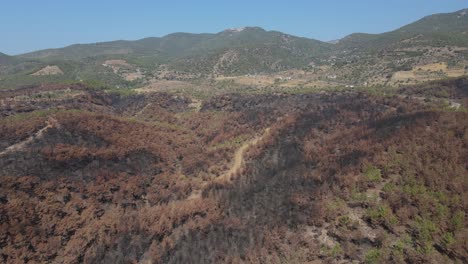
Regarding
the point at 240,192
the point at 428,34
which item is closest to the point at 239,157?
the point at 240,192

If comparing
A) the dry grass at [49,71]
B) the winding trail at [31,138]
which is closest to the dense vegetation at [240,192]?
the winding trail at [31,138]

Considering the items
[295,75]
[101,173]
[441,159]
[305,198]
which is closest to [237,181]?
[305,198]

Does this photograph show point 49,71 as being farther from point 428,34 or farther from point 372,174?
point 428,34

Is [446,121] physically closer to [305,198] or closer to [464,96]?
[305,198]

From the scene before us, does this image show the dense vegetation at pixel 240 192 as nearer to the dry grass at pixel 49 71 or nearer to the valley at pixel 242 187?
the valley at pixel 242 187

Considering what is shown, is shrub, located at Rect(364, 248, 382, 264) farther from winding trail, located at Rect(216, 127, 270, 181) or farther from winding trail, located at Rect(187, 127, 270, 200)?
winding trail, located at Rect(216, 127, 270, 181)

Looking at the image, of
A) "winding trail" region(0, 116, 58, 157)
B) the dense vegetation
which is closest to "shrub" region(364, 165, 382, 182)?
the dense vegetation

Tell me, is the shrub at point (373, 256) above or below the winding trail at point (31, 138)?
below

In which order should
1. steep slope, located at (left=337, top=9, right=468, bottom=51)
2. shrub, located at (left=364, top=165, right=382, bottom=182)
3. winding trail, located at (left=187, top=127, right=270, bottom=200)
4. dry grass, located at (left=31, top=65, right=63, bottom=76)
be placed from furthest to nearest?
dry grass, located at (left=31, top=65, right=63, bottom=76) < steep slope, located at (left=337, top=9, right=468, bottom=51) < winding trail, located at (left=187, top=127, right=270, bottom=200) < shrub, located at (left=364, top=165, right=382, bottom=182)

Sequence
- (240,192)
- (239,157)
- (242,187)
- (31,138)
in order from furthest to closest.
Result: (239,157) < (31,138) < (242,187) < (240,192)
